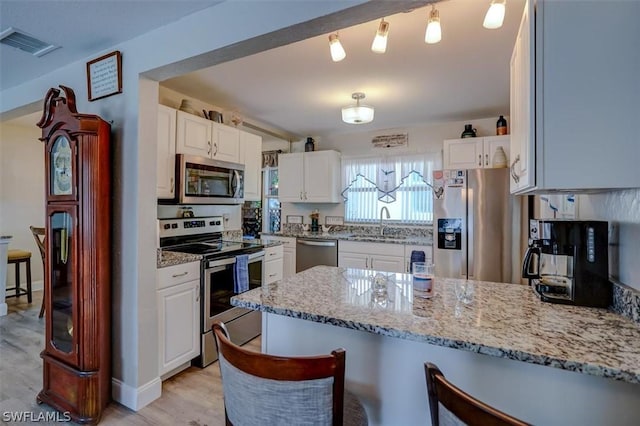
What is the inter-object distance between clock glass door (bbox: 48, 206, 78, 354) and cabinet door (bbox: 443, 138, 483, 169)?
145 inches

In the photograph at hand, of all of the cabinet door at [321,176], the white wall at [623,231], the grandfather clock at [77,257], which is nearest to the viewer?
the white wall at [623,231]

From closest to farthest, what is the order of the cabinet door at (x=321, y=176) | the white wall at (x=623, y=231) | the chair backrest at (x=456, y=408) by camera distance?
the chair backrest at (x=456, y=408) < the white wall at (x=623, y=231) < the cabinet door at (x=321, y=176)

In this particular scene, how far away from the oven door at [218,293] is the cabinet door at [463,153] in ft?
9.10

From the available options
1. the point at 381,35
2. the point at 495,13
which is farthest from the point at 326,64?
the point at 495,13

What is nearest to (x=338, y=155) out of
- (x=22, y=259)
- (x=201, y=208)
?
(x=201, y=208)

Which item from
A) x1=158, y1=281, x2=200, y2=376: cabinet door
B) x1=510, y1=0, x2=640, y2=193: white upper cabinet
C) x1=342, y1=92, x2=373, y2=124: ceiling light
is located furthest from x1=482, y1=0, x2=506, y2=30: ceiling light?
x1=158, y1=281, x2=200, y2=376: cabinet door

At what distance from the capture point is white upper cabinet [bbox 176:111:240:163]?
275 cm

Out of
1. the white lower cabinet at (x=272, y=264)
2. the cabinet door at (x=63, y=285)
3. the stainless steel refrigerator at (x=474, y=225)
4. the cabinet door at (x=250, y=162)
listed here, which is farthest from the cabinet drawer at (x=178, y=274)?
the stainless steel refrigerator at (x=474, y=225)

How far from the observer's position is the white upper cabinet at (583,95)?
1019 mm

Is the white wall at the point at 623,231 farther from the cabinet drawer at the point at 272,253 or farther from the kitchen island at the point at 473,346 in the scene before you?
the cabinet drawer at the point at 272,253

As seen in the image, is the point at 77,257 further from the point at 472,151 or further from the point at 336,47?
the point at 472,151

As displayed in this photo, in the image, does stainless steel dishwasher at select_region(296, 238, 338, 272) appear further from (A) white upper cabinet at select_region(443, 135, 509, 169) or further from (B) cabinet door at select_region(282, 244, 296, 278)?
(A) white upper cabinet at select_region(443, 135, 509, 169)

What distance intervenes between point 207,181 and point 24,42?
4.83ft

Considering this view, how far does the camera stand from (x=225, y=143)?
3.24m
